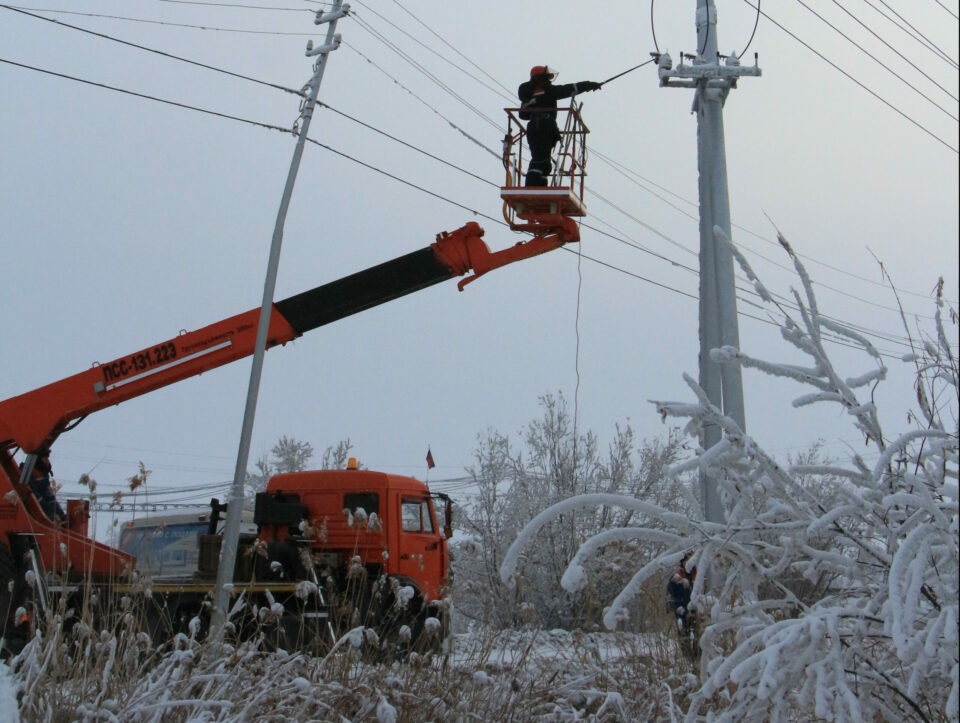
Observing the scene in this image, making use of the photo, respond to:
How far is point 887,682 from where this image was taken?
4.05 meters

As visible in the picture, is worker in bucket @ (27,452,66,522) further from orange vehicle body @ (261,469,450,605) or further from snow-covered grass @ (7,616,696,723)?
snow-covered grass @ (7,616,696,723)

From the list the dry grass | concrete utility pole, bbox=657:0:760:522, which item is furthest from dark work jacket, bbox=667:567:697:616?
concrete utility pole, bbox=657:0:760:522

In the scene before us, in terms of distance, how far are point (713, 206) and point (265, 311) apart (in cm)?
520

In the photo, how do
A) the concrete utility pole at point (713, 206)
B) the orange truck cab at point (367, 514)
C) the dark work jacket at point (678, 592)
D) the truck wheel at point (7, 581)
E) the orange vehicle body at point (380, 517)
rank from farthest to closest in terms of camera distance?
the orange vehicle body at point (380, 517) → the orange truck cab at point (367, 514) → the truck wheel at point (7, 581) → the concrete utility pole at point (713, 206) → the dark work jacket at point (678, 592)

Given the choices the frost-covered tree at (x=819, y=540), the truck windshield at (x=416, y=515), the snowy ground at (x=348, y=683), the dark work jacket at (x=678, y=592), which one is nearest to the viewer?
the frost-covered tree at (x=819, y=540)

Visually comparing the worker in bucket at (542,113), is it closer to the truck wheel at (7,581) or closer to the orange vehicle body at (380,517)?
the orange vehicle body at (380,517)

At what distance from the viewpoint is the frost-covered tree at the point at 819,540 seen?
3557 millimetres

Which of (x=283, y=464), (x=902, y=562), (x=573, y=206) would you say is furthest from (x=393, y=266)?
(x=283, y=464)

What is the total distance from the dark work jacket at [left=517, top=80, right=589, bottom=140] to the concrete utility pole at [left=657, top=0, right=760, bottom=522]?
46.5 inches

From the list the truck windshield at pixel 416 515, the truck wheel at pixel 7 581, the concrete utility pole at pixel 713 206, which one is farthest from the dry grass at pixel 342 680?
the truck windshield at pixel 416 515

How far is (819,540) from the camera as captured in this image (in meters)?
4.40

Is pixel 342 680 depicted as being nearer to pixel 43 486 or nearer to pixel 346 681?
pixel 346 681

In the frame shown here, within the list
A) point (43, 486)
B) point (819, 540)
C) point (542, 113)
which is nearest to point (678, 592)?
point (819, 540)

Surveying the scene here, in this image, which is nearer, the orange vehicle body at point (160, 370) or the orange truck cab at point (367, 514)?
the orange vehicle body at point (160, 370)
